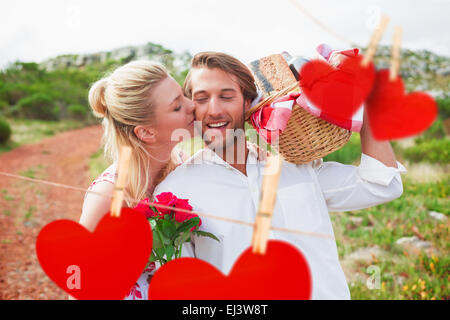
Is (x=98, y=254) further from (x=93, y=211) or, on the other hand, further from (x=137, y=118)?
(x=137, y=118)

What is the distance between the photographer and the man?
4.13ft

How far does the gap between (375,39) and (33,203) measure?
694 centimetres

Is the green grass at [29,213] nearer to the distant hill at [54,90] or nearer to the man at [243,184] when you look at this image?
the distant hill at [54,90]

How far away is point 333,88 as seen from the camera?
747mm

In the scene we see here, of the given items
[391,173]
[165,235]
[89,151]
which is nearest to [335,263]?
[391,173]

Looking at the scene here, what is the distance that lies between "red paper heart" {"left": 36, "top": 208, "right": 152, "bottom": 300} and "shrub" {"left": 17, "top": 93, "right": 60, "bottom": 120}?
1518 centimetres

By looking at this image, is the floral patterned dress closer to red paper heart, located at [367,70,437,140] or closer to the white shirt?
the white shirt

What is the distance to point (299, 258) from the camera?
2.19 ft
